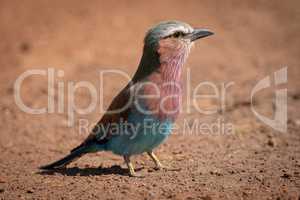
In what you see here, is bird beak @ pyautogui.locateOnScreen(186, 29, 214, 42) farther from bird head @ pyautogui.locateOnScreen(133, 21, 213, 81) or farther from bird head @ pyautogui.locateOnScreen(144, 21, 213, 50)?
bird head @ pyautogui.locateOnScreen(133, 21, 213, 81)

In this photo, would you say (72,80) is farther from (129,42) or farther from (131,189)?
(131,189)

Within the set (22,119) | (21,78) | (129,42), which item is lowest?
(22,119)

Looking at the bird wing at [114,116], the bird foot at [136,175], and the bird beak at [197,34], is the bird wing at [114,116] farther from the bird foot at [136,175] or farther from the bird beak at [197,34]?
the bird beak at [197,34]

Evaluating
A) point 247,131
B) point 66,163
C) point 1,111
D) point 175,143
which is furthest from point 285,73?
point 66,163

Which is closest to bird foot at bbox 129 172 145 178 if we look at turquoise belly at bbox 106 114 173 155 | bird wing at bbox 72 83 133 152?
turquoise belly at bbox 106 114 173 155

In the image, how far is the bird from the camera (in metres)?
7.09

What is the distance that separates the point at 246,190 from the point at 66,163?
2250 mm

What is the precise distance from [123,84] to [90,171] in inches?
188

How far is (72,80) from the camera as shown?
1278cm

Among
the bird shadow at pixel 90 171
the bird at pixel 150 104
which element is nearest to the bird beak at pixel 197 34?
the bird at pixel 150 104

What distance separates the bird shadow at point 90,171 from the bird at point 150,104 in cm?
12

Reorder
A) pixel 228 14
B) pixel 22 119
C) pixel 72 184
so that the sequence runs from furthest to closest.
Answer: pixel 228 14 → pixel 22 119 → pixel 72 184

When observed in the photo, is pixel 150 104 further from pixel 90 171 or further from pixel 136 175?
pixel 90 171

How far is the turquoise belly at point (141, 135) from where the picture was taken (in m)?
7.07
